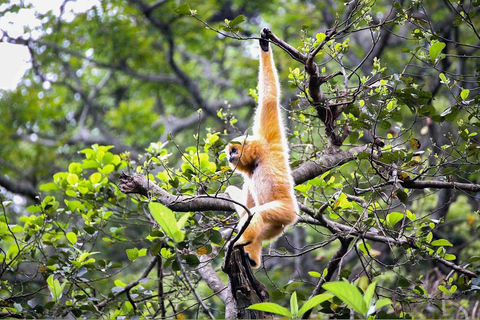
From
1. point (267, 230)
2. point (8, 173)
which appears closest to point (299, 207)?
point (267, 230)

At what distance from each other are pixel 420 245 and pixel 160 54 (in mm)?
13570

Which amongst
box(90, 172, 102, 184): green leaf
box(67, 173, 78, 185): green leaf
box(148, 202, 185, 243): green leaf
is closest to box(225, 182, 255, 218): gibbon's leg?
box(90, 172, 102, 184): green leaf

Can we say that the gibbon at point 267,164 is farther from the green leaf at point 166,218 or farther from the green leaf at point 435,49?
the green leaf at point 166,218

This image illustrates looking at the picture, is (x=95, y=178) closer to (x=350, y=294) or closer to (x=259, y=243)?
(x=259, y=243)

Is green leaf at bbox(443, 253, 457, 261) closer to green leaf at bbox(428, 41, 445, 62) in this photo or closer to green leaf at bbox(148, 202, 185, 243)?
green leaf at bbox(428, 41, 445, 62)

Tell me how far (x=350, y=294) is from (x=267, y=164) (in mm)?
3294

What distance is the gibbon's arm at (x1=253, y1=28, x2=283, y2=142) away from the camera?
546 centimetres

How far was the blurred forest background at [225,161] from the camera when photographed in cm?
429

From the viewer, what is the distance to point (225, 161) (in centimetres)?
602

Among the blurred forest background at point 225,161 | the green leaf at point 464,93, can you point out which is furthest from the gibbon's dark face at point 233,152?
the green leaf at point 464,93

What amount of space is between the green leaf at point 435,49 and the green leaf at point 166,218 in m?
2.86

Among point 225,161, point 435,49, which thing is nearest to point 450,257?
point 435,49

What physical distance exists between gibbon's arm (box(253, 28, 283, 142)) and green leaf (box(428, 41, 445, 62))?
185 cm

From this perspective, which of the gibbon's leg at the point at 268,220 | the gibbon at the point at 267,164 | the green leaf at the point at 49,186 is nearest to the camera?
the gibbon's leg at the point at 268,220
